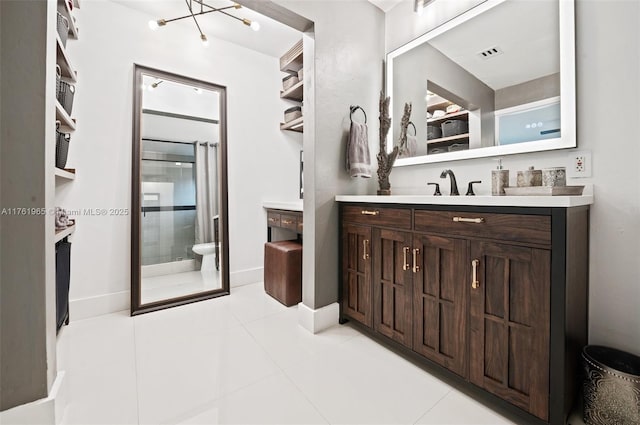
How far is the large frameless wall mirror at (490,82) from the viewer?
4.89ft

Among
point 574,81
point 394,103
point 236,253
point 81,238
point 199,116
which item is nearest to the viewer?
point 574,81

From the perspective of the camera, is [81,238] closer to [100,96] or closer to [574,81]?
[100,96]

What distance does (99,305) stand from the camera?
7.40 feet

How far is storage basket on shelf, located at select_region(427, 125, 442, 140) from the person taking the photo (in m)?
2.10

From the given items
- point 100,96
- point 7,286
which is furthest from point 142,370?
point 100,96

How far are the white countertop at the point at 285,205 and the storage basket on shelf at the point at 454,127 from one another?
136 cm

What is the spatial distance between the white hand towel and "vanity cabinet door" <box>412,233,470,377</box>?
740 mm

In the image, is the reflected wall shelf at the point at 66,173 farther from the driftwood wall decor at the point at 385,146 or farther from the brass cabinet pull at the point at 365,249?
the driftwood wall decor at the point at 385,146

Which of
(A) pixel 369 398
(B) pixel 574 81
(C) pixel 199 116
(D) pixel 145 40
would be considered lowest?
(A) pixel 369 398

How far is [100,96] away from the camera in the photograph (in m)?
2.25

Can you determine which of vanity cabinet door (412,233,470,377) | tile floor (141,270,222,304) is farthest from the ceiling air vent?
tile floor (141,270,222,304)

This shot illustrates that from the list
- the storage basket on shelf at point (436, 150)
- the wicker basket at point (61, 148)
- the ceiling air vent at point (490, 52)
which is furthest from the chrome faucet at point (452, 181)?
the wicker basket at point (61, 148)

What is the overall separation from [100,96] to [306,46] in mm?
1765

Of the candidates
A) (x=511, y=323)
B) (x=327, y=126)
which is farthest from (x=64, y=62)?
(x=511, y=323)
